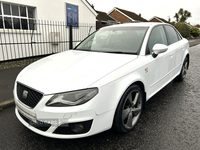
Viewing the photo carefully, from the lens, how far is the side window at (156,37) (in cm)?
285

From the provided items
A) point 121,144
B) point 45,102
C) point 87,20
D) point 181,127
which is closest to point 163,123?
point 181,127

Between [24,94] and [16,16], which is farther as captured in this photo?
[16,16]

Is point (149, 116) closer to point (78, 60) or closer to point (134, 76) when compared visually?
point (134, 76)

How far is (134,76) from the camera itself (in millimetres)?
2264

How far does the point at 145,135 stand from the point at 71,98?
127 cm

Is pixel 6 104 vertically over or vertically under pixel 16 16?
under

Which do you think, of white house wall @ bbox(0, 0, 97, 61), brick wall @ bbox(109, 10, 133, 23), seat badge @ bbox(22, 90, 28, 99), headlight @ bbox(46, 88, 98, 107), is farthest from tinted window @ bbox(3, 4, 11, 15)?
brick wall @ bbox(109, 10, 133, 23)

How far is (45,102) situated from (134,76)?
1.22m

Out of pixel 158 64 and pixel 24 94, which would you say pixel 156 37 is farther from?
pixel 24 94

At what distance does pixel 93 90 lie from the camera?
70.8 inches

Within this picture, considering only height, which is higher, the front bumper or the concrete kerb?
the front bumper

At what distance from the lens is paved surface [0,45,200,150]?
211 cm

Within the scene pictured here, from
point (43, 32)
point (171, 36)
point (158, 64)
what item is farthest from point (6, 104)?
point (43, 32)

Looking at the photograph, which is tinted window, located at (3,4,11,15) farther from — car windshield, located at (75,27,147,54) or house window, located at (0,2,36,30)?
car windshield, located at (75,27,147,54)
